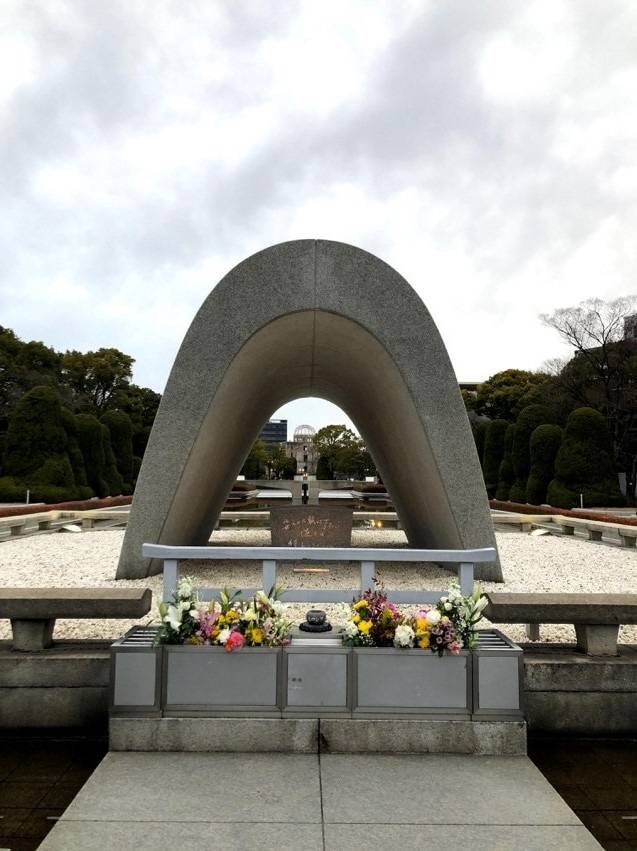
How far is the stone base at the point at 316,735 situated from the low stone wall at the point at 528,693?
57 cm

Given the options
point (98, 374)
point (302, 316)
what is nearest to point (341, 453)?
point (98, 374)

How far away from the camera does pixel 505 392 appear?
5344cm

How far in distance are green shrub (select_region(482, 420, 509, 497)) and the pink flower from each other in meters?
37.5

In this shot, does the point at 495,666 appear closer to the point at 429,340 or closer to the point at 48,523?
the point at 429,340

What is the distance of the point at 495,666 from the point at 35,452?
29392 millimetres

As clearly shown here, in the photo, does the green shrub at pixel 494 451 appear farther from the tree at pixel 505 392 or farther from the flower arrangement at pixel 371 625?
the flower arrangement at pixel 371 625

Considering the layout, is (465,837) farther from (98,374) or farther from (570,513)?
(98,374)

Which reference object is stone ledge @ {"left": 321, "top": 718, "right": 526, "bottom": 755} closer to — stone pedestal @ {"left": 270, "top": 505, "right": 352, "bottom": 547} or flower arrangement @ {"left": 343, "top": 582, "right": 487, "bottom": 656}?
flower arrangement @ {"left": 343, "top": 582, "right": 487, "bottom": 656}

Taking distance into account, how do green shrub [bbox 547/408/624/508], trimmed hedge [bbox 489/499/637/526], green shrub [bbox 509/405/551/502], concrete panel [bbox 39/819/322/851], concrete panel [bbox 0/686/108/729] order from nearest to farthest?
concrete panel [bbox 39/819/322/851]
concrete panel [bbox 0/686/108/729]
trimmed hedge [bbox 489/499/637/526]
green shrub [bbox 547/408/624/508]
green shrub [bbox 509/405/551/502]

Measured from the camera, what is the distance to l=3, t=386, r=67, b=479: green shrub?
1146 inches

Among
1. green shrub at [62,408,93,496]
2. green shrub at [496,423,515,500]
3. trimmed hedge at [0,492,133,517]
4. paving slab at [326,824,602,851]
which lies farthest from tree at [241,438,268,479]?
paving slab at [326,824,602,851]

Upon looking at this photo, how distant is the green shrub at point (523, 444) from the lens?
112 ft

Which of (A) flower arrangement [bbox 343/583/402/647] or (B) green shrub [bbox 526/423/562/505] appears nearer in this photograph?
(A) flower arrangement [bbox 343/583/402/647]

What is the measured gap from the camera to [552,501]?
29328 millimetres
